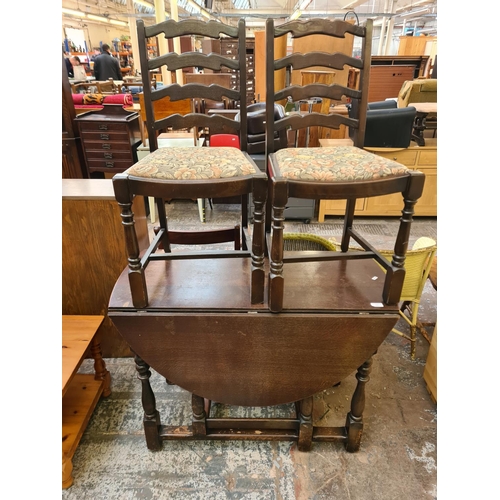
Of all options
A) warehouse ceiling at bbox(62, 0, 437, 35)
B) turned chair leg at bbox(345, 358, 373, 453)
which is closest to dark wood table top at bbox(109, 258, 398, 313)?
turned chair leg at bbox(345, 358, 373, 453)

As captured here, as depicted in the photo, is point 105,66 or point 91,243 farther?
point 105,66

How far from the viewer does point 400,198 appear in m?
3.76

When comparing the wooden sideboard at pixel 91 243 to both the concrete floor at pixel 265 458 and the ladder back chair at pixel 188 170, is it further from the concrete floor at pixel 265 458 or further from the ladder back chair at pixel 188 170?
the concrete floor at pixel 265 458

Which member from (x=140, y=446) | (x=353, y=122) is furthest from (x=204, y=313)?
(x=353, y=122)

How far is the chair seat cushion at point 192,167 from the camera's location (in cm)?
111

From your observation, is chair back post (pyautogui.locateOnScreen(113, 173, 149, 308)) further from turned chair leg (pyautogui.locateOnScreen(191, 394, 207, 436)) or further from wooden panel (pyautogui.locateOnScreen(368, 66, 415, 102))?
wooden panel (pyautogui.locateOnScreen(368, 66, 415, 102))

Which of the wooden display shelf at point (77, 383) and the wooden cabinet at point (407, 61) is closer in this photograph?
the wooden display shelf at point (77, 383)

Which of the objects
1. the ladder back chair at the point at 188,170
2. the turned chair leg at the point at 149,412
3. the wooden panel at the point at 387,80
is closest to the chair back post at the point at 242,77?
the ladder back chair at the point at 188,170

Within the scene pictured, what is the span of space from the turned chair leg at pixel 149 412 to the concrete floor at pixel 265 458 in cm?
6

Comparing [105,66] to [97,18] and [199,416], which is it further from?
[199,416]

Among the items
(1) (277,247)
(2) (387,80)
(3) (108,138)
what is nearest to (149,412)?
(1) (277,247)

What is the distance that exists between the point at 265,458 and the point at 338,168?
4.16 feet

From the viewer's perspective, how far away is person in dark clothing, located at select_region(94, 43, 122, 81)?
7406mm

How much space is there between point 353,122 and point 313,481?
4.97 feet
